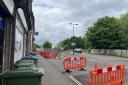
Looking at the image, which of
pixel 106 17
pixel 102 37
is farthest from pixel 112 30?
pixel 106 17

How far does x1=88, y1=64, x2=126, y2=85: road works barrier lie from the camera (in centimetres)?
1238

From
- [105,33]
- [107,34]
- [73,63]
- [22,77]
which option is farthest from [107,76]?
[105,33]

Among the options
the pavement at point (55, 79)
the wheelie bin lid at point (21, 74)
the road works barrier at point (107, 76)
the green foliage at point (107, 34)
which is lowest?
the pavement at point (55, 79)

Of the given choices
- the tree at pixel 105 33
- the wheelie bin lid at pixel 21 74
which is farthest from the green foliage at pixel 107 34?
the wheelie bin lid at pixel 21 74

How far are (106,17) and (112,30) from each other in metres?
10.0

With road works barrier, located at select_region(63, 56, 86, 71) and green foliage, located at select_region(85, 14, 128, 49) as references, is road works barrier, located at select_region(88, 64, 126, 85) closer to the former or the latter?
road works barrier, located at select_region(63, 56, 86, 71)

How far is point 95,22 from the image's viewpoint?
104 m

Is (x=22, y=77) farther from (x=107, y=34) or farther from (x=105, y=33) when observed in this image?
(x=105, y=33)

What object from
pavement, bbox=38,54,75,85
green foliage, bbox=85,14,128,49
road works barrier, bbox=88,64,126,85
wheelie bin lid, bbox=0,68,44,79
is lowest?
pavement, bbox=38,54,75,85

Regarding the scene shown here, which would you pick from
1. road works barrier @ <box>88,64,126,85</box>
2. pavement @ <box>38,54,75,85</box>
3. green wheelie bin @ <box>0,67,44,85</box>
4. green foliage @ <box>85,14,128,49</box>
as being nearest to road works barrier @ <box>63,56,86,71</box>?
pavement @ <box>38,54,75,85</box>

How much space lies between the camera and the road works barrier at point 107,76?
487 inches

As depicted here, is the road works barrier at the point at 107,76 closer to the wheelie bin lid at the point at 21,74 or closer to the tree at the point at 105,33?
the wheelie bin lid at the point at 21,74

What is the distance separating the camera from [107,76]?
1350 centimetres

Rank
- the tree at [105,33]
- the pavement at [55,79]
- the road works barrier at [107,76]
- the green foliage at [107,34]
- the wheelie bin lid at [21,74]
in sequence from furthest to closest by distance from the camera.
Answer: the tree at [105,33], the green foliage at [107,34], the pavement at [55,79], the road works barrier at [107,76], the wheelie bin lid at [21,74]
